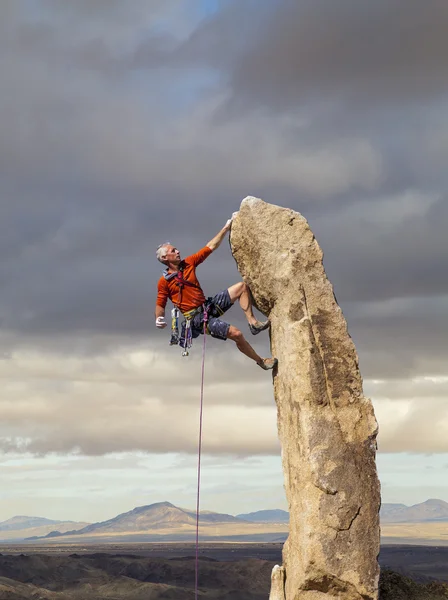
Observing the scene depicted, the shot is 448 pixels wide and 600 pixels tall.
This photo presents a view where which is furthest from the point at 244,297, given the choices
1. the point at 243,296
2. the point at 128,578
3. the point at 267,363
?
the point at 128,578

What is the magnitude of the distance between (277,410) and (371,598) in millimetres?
4797

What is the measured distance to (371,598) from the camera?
20562 mm

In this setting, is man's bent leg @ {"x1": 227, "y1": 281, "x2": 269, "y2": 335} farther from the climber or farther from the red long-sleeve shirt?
the red long-sleeve shirt

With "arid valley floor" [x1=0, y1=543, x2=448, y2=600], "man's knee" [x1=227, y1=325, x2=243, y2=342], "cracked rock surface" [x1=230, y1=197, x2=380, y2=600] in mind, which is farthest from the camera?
"arid valley floor" [x1=0, y1=543, x2=448, y2=600]

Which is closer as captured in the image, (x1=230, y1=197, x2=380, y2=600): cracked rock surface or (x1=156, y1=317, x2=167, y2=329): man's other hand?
(x1=230, y1=197, x2=380, y2=600): cracked rock surface

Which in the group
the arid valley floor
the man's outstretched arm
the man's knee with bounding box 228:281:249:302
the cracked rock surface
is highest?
the man's outstretched arm

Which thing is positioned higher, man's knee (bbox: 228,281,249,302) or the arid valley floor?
man's knee (bbox: 228,281,249,302)

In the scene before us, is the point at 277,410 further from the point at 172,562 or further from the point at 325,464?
the point at 172,562

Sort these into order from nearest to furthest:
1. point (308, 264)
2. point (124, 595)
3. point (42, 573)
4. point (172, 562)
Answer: point (308, 264), point (124, 595), point (42, 573), point (172, 562)

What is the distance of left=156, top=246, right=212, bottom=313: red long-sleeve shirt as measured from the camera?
2270 centimetres

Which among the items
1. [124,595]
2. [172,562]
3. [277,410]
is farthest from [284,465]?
[172,562]

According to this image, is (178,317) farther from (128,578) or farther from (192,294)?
(128,578)

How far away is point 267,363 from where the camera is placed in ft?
72.8

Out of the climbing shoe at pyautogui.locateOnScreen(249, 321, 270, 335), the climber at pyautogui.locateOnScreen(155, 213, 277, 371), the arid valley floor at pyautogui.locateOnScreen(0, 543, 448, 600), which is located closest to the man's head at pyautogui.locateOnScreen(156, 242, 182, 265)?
the climber at pyautogui.locateOnScreen(155, 213, 277, 371)
